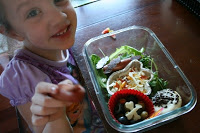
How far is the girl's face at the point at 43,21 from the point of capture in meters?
0.43

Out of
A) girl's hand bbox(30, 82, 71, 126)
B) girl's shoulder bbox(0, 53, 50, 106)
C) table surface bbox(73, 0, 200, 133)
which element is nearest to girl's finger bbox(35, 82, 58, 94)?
girl's hand bbox(30, 82, 71, 126)

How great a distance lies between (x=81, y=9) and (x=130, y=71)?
389 mm

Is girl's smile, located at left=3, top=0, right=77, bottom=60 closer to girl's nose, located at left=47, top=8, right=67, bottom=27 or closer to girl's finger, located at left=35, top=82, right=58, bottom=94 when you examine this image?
girl's nose, located at left=47, top=8, right=67, bottom=27

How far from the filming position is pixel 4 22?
1.50ft

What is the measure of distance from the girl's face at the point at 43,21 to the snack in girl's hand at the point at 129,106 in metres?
0.22

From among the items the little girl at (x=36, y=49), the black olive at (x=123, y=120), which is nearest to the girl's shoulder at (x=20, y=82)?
the little girl at (x=36, y=49)

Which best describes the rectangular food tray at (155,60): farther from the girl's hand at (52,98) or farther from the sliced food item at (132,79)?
the girl's hand at (52,98)

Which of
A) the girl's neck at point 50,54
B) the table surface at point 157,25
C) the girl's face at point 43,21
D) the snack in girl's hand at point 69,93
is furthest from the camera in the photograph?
the table surface at point 157,25

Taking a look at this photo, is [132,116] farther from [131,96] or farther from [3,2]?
[3,2]

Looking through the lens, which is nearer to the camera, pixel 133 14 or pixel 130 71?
pixel 130 71

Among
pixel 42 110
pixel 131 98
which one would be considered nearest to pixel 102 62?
pixel 131 98

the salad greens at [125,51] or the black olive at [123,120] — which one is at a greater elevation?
the salad greens at [125,51]

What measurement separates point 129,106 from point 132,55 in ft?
0.71

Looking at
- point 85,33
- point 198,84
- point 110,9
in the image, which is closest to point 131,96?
point 198,84
